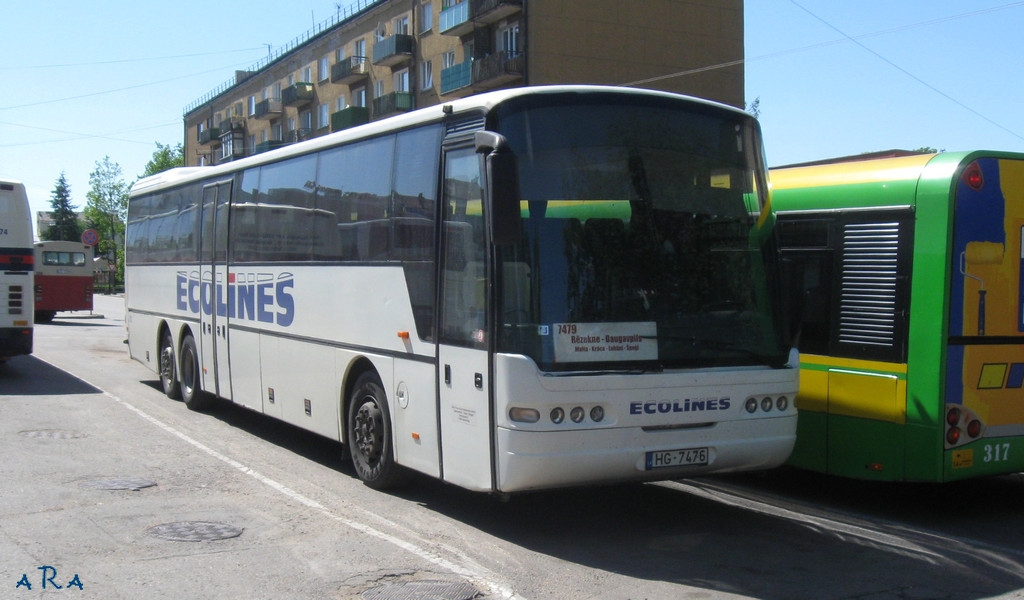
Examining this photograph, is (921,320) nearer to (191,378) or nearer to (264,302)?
(264,302)

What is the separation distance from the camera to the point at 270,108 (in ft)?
207

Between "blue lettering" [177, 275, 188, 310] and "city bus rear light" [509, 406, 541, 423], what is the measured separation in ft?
27.2

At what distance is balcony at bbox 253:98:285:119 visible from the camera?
2484 inches

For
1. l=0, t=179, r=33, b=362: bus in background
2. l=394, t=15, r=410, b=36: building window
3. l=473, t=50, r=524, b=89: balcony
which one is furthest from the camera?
l=394, t=15, r=410, b=36: building window

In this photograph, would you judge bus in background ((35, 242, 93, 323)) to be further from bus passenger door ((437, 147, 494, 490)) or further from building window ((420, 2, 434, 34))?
bus passenger door ((437, 147, 494, 490))

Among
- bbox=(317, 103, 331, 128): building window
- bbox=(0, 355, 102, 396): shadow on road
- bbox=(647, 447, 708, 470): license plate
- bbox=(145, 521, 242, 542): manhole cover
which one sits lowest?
bbox=(0, 355, 102, 396): shadow on road

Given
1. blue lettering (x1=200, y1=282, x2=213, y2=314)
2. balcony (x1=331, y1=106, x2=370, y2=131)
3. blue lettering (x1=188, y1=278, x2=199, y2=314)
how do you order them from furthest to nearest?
balcony (x1=331, y1=106, x2=370, y2=131), blue lettering (x1=188, y1=278, x2=199, y2=314), blue lettering (x1=200, y1=282, x2=213, y2=314)

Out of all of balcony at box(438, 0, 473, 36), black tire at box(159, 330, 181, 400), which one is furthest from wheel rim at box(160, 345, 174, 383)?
balcony at box(438, 0, 473, 36)

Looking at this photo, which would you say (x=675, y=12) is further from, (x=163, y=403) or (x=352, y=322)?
(x=352, y=322)

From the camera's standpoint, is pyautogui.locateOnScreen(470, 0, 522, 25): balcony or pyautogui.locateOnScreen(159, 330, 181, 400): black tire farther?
pyautogui.locateOnScreen(470, 0, 522, 25): balcony

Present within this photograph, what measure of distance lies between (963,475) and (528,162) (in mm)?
4058

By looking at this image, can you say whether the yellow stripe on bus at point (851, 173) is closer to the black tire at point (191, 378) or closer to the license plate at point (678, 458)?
the license plate at point (678, 458)

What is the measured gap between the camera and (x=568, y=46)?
3859 centimetres

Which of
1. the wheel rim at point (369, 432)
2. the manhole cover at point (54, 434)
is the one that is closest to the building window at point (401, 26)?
the manhole cover at point (54, 434)
